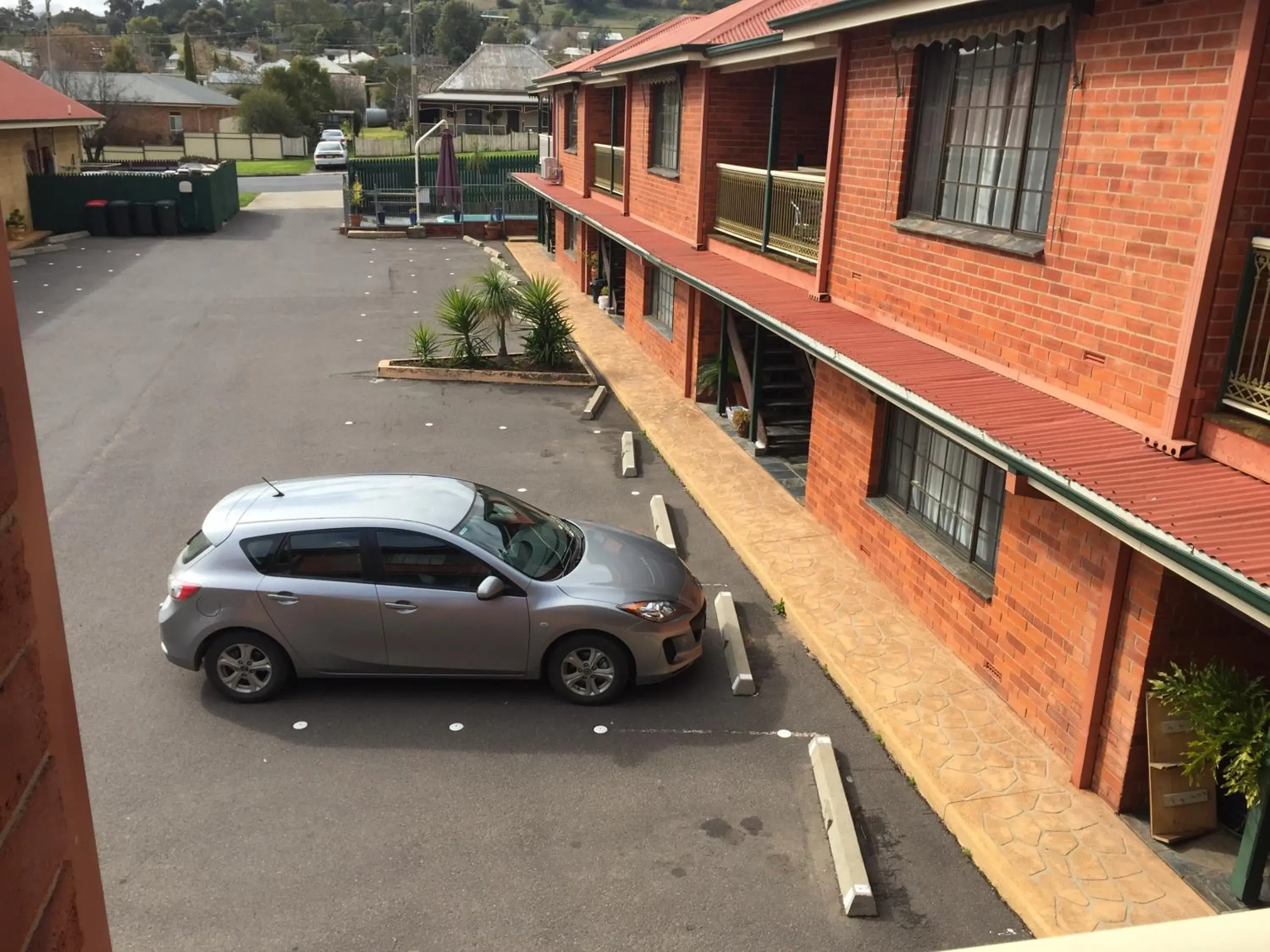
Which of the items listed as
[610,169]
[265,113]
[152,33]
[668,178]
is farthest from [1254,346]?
[152,33]

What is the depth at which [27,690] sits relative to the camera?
1.10 metres

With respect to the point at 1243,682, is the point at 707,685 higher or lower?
lower

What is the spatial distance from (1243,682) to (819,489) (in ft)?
19.9

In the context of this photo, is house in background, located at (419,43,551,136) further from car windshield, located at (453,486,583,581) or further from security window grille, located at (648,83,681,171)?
car windshield, located at (453,486,583,581)

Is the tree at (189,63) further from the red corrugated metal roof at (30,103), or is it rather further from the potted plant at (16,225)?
the potted plant at (16,225)

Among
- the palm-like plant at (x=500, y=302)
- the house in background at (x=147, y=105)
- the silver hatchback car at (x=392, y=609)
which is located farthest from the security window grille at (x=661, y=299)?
the house in background at (x=147, y=105)

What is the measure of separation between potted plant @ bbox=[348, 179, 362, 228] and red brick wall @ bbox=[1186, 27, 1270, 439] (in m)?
34.8

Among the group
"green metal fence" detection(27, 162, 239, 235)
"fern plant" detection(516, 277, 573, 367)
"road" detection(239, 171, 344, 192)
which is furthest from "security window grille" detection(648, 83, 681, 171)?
"road" detection(239, 171, 344, 192)

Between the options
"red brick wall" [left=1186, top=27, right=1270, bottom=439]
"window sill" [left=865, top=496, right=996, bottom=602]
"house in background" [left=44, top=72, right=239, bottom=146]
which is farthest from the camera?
"house in background" [left=44, top=72, right=239, bottom=146]

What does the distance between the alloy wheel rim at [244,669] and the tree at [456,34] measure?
10753cm

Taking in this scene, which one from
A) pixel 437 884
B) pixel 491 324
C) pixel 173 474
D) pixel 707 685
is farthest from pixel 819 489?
pixel 491 324

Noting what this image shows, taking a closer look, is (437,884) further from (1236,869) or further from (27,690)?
(27,690)

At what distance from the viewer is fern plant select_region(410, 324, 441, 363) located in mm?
18297

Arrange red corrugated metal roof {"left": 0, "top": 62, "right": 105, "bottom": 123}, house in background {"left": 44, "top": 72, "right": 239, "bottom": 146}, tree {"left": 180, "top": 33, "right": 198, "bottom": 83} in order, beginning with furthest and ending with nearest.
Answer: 1. tree {"left": 180, "top": 33, "right": 198, "bottom": 83}
2. house in background {"left": 44, "top": 72, "right": 239, "bottom": 146}
3. red corrugated metal roof {"left": 0, "top": 62, "right": 105, "bottom": 123}
